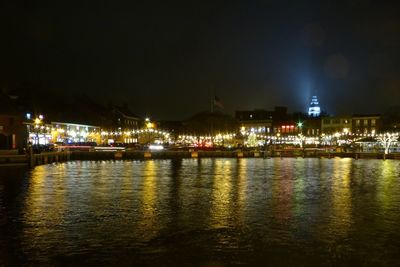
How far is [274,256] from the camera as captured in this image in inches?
530

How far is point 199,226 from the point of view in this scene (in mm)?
17500

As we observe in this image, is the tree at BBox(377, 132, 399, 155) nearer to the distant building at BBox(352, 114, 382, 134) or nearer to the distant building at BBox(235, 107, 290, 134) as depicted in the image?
the distant building at BBox(352, 114, 382, 134)

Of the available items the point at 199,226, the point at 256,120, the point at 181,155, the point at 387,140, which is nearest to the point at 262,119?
the point at 256,120

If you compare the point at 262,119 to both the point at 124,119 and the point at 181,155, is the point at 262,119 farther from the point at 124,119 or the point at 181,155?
the point at 181,155

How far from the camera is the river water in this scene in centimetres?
1335

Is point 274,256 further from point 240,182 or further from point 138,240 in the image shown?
point 240,182

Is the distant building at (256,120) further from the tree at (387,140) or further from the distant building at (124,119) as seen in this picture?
the tree at (387,140)

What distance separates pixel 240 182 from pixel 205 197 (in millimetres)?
8813

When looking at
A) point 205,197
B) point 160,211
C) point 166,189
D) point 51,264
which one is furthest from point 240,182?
point 51,264

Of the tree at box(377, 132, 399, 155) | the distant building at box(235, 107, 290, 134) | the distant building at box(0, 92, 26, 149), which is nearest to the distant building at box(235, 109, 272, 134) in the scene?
the distant building at box(235, 107, 290, 134)

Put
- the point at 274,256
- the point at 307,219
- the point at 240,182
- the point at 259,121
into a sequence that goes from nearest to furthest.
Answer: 1. the point at 274,256
2. the point at 307,219
3. the point at 240,182
4. the point at 259,121

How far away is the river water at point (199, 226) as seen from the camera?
13352 mm

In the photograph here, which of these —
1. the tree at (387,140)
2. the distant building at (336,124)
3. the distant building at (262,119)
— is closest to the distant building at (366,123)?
the distant building at (336,124)

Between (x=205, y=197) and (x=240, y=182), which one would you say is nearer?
(x=205, y=197)
